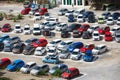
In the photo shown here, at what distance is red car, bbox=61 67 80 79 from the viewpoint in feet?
230

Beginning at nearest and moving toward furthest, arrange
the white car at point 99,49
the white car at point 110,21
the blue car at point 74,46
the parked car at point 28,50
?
the white car at point 99,49, the blue car at point 74,46, the parked car at point 28,50, the white car at point 110,21

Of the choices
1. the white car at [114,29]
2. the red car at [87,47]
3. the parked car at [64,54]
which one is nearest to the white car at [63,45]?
the parked car at [64,54]

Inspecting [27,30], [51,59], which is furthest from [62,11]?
[51,59]

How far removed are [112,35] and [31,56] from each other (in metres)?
19.9

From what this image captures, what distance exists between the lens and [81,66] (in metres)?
76.6

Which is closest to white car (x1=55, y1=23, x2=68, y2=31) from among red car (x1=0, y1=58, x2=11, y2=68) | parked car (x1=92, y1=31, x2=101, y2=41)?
parked car (x1=92, y1=31, x2=101, y2=41)

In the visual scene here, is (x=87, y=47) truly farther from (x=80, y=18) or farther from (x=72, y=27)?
(x=80, y=18)

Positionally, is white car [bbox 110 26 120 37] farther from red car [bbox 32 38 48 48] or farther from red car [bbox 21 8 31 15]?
red car [bbox 21 8 31 15]

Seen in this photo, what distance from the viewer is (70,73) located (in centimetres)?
7025

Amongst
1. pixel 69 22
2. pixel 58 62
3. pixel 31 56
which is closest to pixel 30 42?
pixel 31 56

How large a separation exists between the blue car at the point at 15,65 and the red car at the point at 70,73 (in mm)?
9817

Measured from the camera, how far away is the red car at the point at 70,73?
70.0m

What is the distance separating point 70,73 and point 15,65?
11669 millimetres

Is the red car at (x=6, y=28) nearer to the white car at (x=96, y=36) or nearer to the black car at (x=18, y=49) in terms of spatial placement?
the black car at (x=18, y=49)
